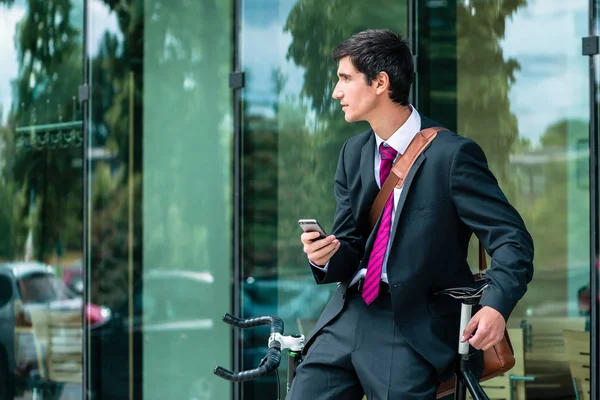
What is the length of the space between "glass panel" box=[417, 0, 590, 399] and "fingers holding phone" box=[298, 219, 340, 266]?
3.40 metres

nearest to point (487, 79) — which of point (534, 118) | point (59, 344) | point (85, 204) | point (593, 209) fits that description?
point (534, 118)

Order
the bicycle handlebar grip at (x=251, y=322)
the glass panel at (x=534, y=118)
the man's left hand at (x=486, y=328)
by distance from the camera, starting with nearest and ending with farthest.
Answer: the man's left hand at (x=486, y=328) < the bicycle handlebar grip at (x=251, y=322) < the glass panel at (x=534, y=118)

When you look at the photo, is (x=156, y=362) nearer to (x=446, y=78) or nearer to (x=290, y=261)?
(x=290, y=261)

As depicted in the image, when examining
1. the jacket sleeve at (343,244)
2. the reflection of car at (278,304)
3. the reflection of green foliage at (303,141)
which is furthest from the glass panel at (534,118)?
the jacket sleeve at (343,244)

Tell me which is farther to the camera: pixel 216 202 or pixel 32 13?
pixel 32 13

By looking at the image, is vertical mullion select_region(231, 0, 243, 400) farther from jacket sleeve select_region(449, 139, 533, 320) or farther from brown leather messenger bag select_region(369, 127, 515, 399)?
jacket sleeve select_region(449, 139, 533, 320)

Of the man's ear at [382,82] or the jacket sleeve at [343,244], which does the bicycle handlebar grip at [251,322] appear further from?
the man's ear at [382,82]

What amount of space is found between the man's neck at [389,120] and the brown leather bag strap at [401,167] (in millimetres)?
90

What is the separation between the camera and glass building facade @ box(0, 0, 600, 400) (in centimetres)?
639

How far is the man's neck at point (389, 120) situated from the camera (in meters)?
3.37

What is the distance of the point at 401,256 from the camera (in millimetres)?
3189

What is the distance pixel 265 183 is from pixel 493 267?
4401mm

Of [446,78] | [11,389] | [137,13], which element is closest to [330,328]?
[446,78]

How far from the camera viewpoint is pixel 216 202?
24.8 feet
